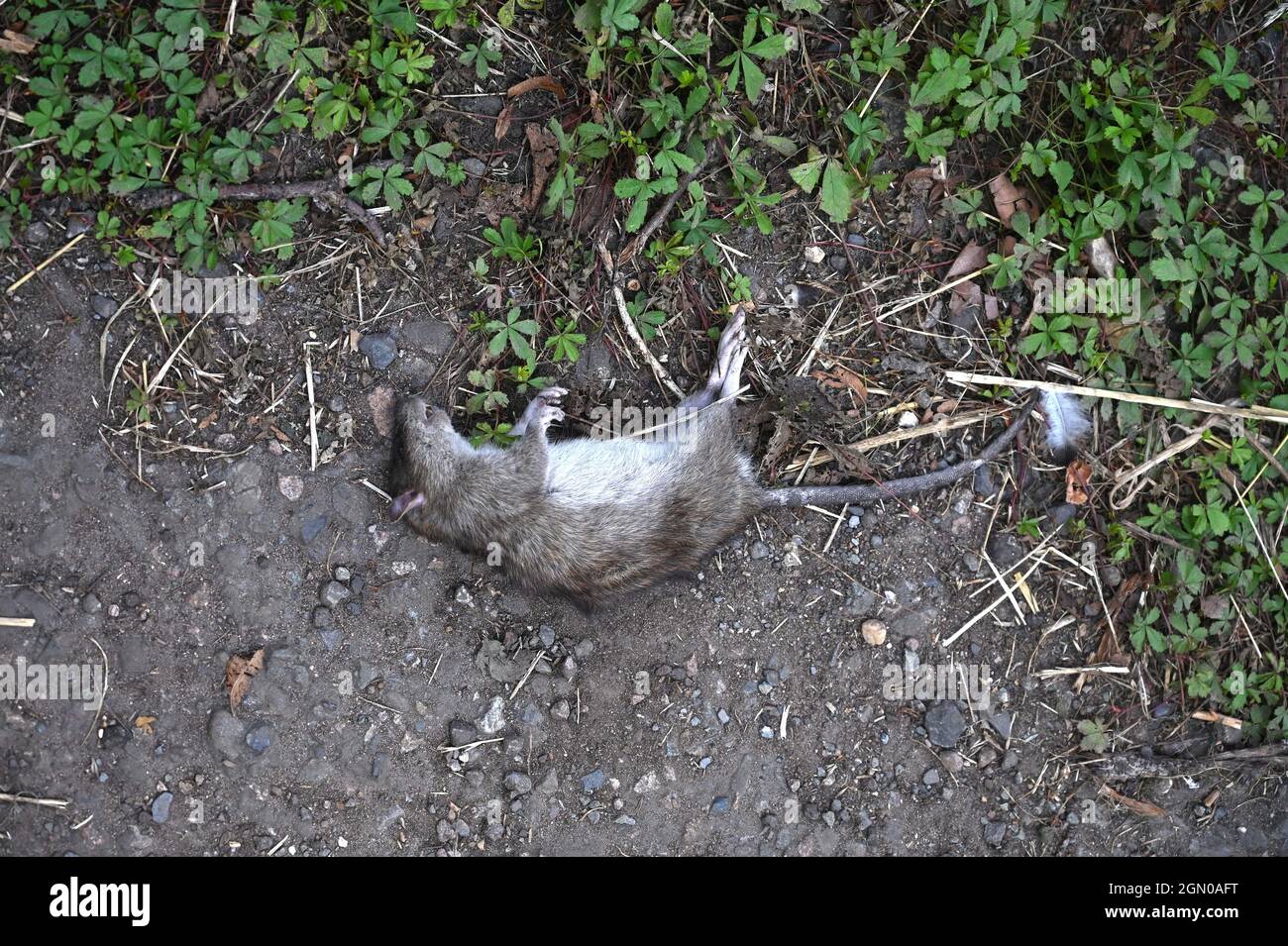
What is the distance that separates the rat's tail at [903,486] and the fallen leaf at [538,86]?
2365 millimetres

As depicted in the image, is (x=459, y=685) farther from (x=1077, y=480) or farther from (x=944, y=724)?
(x=1077, y=480)

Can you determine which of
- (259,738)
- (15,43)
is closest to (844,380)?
(259,738)

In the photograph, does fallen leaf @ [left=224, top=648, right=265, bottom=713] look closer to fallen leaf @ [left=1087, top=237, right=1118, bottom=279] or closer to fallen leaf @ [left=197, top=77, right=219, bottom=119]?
fallen leaf @ [left=197, top=77, right=219, bottom=119]

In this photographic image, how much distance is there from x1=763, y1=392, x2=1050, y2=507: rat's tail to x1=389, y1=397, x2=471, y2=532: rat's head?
1705 mm

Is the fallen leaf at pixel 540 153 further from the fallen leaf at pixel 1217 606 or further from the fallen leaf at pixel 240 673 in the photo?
Result: the fallen leaf at pixel 1217 606

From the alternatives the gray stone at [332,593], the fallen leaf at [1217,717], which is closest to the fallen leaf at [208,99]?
the gray stone at [332,593]

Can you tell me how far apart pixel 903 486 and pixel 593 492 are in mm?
1687

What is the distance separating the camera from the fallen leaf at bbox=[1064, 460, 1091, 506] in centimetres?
461

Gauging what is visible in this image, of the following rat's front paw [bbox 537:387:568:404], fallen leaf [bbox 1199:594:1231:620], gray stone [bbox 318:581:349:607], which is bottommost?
fallen leaf [bbox 1199:594:1231:620]

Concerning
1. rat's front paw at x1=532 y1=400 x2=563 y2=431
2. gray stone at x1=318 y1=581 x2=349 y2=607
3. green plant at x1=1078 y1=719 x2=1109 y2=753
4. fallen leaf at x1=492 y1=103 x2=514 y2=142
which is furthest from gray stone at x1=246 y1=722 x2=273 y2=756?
green plant at x1=1078 y1=719 x2=1109 y2=753

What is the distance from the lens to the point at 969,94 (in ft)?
14.1
